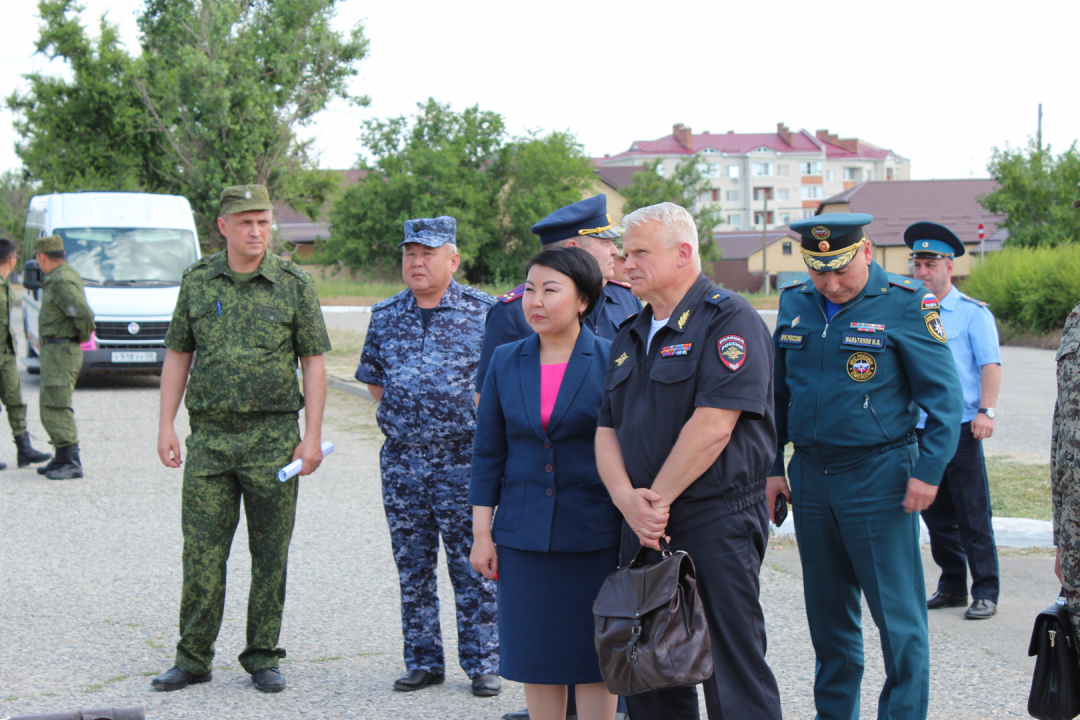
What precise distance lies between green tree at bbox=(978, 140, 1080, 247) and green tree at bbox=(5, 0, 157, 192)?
29468mm

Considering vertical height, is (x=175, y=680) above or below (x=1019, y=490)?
above

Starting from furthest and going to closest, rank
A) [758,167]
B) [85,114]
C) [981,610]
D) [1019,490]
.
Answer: [758,167], [85,114], [1019,490], [981,610]

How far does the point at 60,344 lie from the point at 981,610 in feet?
26.2

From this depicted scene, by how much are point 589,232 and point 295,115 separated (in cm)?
2571

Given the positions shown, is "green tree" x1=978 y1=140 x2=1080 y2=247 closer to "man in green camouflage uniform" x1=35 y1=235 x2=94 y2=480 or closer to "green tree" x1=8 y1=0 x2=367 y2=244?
"green tree" x1=8 y1=0 x2=367 y2=244

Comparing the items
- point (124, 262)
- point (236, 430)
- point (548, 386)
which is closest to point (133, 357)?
point (124, 262)

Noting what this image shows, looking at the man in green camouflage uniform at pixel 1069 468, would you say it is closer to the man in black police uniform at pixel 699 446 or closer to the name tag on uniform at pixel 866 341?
the man in black police uniform at pixel 699 446

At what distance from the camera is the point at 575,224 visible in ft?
13.6

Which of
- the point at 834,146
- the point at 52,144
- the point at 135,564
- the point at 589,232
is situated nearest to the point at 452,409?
the point at 589,232

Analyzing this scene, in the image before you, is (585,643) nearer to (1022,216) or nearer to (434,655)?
(434,655)

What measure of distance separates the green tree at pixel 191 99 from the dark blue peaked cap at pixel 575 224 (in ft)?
70.9

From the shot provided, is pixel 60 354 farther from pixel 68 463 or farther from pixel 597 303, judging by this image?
pixel 597 303

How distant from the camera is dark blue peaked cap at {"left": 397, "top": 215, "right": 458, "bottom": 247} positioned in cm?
437

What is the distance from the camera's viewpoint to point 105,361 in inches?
558
